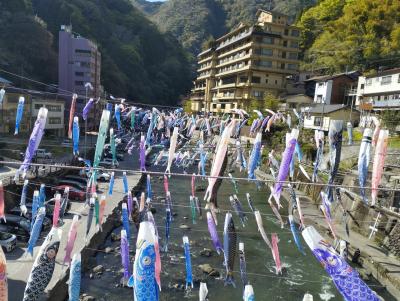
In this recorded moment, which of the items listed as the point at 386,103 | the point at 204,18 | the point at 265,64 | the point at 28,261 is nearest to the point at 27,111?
the point at 28,261

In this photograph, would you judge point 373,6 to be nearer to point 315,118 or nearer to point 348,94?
point 348,94

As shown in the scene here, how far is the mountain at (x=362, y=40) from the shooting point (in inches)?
1630

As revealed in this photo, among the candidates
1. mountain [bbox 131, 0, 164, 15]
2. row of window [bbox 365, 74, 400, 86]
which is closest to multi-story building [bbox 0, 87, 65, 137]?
row of window [bbox 365, 74, 400, 86]

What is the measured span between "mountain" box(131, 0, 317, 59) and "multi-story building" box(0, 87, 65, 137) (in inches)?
2517

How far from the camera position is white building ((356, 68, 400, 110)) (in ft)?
108

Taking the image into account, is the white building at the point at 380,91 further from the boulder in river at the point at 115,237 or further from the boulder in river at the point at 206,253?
the boulder in river at the point at 115,237

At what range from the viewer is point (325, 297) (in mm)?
14969

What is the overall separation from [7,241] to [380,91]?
34.0 m

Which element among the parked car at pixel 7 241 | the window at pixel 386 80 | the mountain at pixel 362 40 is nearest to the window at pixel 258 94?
the mountain at pixel 362 40

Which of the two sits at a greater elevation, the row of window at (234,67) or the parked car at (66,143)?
the row of window at (234,67)

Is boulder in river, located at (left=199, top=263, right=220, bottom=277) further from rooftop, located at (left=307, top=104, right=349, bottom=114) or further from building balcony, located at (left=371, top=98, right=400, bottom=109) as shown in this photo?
building balcony, located at (left=371, top=98, right=400, bottom=109)

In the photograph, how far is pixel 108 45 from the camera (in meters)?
71.6

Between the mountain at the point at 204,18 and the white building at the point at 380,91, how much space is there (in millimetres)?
62247

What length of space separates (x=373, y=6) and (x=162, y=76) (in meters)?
45.4
